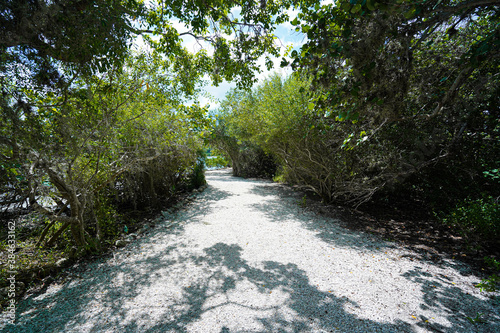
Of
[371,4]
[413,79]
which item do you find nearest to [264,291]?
[371,4]

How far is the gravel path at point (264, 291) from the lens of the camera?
80.8 inches

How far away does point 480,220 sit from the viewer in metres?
3.30

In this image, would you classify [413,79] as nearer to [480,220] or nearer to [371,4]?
[371,4]

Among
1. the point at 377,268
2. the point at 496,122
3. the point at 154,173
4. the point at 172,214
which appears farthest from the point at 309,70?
the point at 154,173

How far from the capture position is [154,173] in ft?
21.6

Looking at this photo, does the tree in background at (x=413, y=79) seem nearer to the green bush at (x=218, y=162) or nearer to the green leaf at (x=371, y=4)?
the green leaf at (x=371, y=4)

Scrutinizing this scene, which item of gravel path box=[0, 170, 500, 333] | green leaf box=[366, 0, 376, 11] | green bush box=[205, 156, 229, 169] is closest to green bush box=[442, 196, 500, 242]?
gravel path box=[0, 170, 500, 333]

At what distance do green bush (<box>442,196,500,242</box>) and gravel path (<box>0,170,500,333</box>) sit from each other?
86 centimetres

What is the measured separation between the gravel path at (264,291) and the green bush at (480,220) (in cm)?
86

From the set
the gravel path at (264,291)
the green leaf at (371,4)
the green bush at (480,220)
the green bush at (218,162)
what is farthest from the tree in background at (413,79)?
the green bush at (218,162)

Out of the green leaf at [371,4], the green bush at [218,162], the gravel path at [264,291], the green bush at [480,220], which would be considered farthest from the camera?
the green bush at [218,162]

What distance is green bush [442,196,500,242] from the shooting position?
3.18 m

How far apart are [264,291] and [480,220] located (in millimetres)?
3675

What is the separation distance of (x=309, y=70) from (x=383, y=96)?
949 mm
